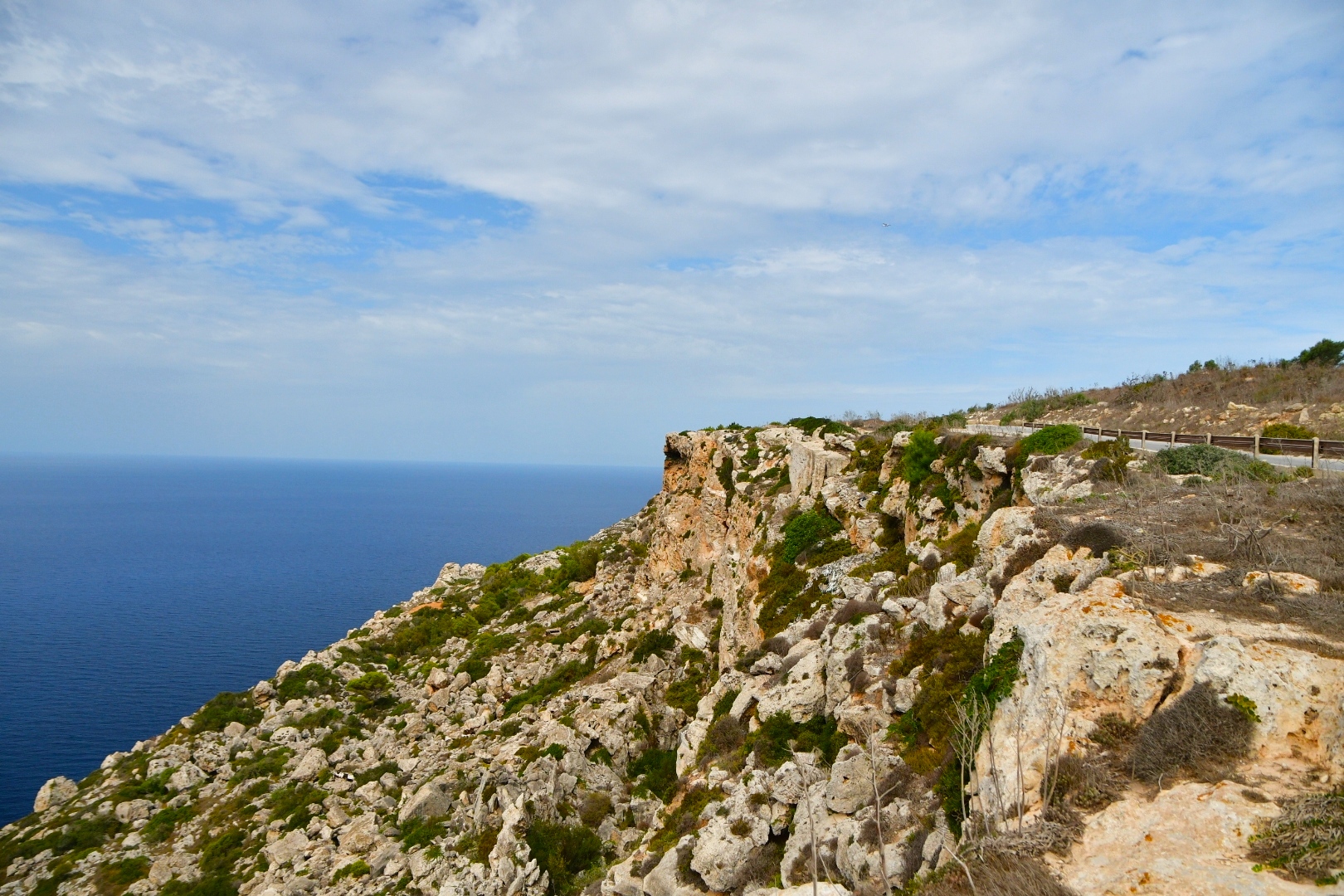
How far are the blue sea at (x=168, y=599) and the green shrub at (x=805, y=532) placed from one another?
43.4 m

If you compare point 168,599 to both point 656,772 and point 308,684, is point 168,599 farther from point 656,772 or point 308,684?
point 656,772

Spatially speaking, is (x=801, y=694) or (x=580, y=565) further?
(x=580, y=565)

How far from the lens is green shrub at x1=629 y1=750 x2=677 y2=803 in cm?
2159

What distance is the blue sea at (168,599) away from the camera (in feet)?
150

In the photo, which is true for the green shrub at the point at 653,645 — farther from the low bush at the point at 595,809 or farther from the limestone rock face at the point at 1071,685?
the limestone rock face at the point at 1071,685

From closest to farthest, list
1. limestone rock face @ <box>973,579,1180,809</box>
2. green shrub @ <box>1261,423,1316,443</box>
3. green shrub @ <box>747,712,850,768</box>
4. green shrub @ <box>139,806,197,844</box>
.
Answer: limestone rock face @ <box>973,579,1180,809</box> < green shrub @ <box>747,712,850,768</box> < green shrub @ <box>1261,423,1316,443</box> < green shrub @ <box>139,806,197,844</box>

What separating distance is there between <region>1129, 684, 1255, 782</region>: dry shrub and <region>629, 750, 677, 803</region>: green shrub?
16.5 metres

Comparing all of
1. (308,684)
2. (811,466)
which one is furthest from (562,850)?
(308,684)

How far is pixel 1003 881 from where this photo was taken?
607 centimetres

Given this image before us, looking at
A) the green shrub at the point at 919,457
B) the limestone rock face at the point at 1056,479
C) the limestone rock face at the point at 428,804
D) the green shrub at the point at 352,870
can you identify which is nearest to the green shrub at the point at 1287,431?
the limestone rock face at the point at 1056,479

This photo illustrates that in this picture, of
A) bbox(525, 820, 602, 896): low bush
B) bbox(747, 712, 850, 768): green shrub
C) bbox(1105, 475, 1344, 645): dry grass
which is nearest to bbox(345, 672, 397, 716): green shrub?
bbox(525, 820, 602, 896): low bush

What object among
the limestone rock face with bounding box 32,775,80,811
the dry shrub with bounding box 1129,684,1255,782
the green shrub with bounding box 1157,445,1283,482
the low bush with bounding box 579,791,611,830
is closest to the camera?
the dry shrub with bounding box 1129,684,1255,782

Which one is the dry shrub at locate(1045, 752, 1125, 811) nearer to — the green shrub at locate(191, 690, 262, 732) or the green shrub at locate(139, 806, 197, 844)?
the green shrub at locate(139, 806, 197, 844)

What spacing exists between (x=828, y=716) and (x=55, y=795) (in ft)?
117
